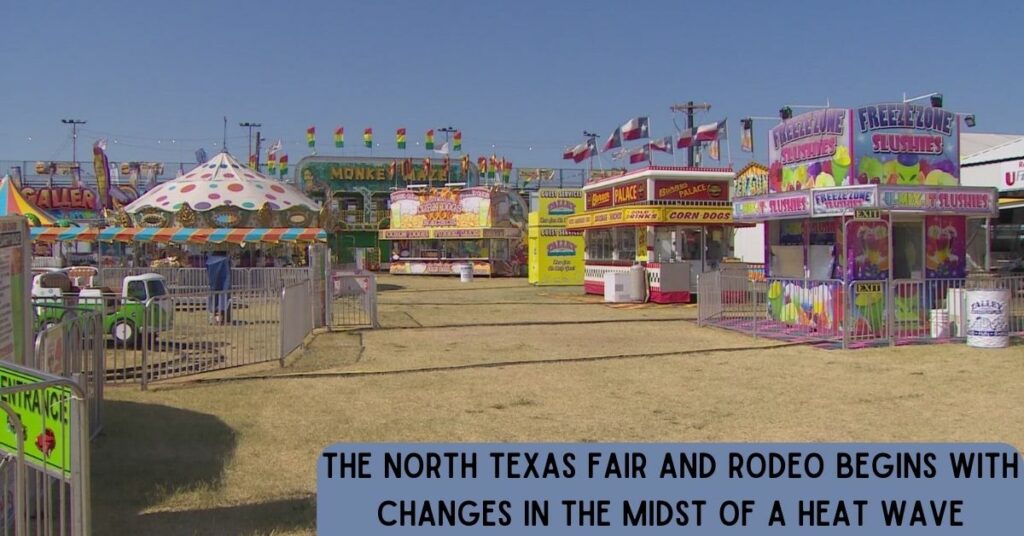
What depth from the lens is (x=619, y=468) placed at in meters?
2.70

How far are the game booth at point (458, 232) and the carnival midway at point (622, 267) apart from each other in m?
7.26

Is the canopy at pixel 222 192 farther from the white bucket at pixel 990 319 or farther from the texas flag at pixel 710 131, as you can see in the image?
the white bucket at pixel 990 319

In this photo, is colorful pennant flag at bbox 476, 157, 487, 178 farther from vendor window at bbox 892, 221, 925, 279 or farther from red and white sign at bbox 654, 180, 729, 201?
vendor window at bbox 892, 221, 925, 279

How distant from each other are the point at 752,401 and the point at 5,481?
6792 millimetres

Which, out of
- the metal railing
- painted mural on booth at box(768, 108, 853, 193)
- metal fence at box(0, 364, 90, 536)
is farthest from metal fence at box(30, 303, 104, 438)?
painted mural on booth at box(768, 108, 853, 193)

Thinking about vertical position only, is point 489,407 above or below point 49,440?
below

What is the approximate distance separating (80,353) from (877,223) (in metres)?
12.1

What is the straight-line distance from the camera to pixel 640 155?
3300 centimetres

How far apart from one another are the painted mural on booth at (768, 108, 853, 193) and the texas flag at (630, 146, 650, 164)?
1650 centimetres

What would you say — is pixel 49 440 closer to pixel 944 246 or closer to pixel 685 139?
pixel 944 246

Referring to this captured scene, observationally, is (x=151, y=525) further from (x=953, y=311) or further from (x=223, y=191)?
(x=223, y=191)

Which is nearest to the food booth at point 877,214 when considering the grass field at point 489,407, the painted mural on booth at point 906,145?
the painted mural on booth at point 906,145

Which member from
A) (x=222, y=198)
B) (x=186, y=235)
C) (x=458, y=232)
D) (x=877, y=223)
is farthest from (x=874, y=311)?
(x=458, y=232)

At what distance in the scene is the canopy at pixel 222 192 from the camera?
27.1m
